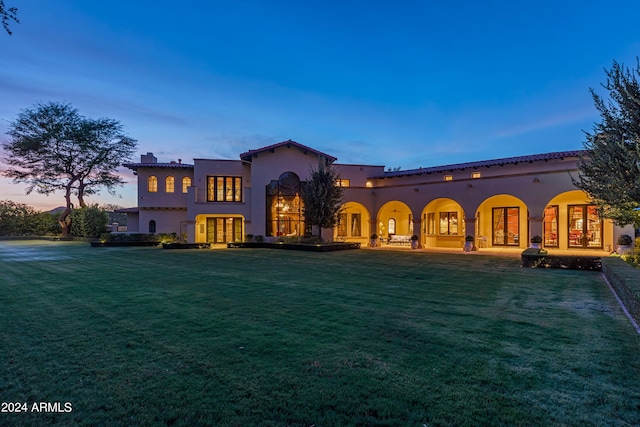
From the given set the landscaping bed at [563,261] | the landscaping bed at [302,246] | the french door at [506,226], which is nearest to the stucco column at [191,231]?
the landscaping bed at [302,246]

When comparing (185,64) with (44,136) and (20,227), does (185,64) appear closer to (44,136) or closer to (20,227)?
(44,136)

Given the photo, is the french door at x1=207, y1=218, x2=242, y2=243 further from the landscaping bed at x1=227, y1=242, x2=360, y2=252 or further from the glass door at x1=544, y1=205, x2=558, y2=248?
the glass door at x1=544, y1=205, x2=558, y2=248

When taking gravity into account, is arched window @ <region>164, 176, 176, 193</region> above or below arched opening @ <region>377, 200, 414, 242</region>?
above

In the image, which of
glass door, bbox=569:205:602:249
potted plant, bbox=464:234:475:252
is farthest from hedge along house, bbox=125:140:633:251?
potted plant, bbox=464:234:475:252

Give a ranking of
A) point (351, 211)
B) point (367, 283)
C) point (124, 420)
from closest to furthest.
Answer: point (124, 420)
point (367, 283)
point (351, 211)

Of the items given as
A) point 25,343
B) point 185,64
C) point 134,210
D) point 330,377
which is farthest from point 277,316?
point 134,210

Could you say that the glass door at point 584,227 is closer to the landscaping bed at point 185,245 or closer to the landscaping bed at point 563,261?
the landscaping bed at point 563,261

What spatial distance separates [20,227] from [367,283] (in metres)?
46.9

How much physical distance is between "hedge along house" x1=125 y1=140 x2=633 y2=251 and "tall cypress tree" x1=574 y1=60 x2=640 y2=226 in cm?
937

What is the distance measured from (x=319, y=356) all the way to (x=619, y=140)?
31.0ft

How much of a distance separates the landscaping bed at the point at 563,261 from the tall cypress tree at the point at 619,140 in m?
3.16

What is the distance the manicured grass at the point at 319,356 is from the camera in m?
2.85

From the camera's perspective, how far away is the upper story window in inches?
989

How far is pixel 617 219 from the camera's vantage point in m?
10.6
